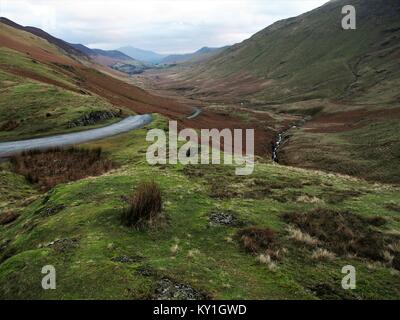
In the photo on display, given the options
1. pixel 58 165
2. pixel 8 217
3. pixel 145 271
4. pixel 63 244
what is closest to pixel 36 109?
pixel 58 165

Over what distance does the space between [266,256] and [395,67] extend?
17596 centimetres

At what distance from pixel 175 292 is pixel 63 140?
40.4m

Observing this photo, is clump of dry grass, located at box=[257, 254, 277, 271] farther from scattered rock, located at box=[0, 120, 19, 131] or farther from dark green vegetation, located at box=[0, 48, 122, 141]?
scattered rock, located at box=[0, 120, 19, 131]

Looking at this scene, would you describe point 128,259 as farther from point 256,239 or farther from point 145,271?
point 256,239

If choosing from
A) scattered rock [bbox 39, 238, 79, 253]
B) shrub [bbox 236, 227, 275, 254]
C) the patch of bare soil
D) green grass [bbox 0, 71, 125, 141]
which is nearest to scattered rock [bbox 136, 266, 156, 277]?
scattered rock [bbox 39, 238, 79, 253]

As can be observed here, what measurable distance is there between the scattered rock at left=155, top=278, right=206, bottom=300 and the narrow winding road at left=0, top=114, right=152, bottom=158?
33348mm

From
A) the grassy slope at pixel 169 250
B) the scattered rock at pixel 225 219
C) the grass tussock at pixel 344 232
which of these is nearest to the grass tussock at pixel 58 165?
the grassy slope at pixel 169 250

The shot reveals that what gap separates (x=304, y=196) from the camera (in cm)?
2794

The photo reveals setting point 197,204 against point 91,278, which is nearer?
point 91,278

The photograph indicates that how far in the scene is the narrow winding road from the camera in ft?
148

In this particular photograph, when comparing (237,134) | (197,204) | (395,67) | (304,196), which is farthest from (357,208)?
(395,67)

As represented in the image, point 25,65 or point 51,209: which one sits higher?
point 25,65

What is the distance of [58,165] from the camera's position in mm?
39844
